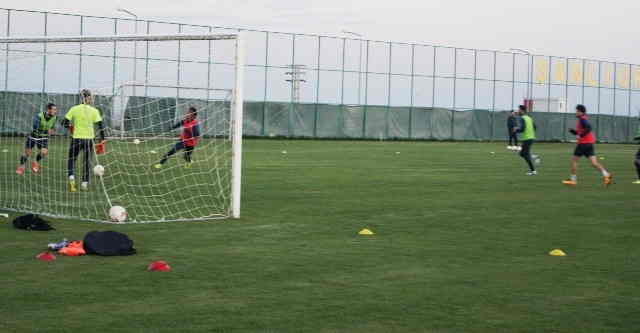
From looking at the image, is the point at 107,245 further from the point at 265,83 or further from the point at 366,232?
the point at 265,83

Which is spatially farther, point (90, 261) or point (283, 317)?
point (90, 261)

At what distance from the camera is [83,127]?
677 inches

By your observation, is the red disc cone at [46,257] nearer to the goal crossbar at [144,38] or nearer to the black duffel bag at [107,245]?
the black duffel bag at [107,245]

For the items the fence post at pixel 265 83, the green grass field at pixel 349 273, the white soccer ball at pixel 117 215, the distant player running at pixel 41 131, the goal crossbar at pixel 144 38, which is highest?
the fence post at pixel 265 83

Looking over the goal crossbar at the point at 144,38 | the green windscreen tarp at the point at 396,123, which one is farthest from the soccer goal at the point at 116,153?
the green windscreen tarp at the point at 396,123

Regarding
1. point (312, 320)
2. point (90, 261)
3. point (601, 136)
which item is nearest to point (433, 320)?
point (312, 320)

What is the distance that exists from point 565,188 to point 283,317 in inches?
594

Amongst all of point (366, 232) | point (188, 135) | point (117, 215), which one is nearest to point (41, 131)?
point (188, 135)

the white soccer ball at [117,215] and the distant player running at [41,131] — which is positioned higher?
the distant player running at [41,131]

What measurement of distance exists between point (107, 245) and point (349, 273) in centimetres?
281

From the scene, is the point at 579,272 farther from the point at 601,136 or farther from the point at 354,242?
the point at 601,136

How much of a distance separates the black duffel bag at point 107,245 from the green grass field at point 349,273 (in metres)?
0.22

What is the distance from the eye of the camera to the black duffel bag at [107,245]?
32.3 ft

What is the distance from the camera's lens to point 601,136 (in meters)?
69.6
